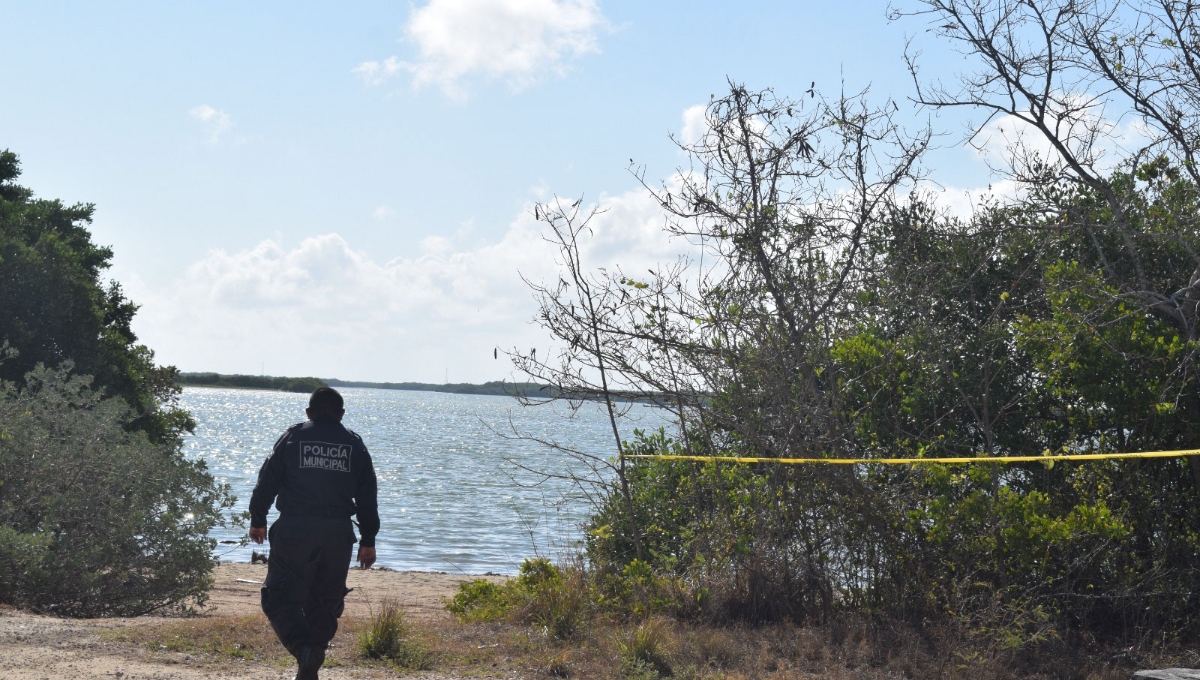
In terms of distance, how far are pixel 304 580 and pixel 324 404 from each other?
1.01 meters

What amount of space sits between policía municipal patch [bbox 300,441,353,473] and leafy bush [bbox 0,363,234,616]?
4.61 m

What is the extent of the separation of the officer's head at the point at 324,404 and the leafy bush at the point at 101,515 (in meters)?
4.50

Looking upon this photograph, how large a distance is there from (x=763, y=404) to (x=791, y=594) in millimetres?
1358

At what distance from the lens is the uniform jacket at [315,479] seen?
6.07m

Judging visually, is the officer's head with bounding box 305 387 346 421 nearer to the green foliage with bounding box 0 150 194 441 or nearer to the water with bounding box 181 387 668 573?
the water with bounding box 181 387 668 573

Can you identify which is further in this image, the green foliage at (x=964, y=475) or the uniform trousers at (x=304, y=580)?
the green foliage at (x=964, y=475)

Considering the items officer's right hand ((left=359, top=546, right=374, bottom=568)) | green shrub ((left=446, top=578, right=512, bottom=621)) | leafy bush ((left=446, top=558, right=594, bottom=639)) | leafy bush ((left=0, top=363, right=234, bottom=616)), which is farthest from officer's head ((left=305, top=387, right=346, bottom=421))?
leafy bush ((left=0, top=363, right=234, bottom=616))

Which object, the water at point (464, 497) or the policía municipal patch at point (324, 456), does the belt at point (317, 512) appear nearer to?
the policía municipal patch at point (324, 456)

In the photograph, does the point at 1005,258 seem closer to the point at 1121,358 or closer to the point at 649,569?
the point at 1121,358

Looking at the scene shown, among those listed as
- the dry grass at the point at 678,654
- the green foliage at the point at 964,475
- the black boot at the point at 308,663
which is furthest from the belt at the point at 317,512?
the green foliage at the point at 964,475

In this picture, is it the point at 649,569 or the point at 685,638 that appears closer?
the point at 685,638

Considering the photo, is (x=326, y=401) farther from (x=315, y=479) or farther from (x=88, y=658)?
(x=88, y=658)

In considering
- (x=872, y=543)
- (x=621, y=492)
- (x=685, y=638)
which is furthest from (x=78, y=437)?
(x=872, y=543)

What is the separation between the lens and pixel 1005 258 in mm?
9758
